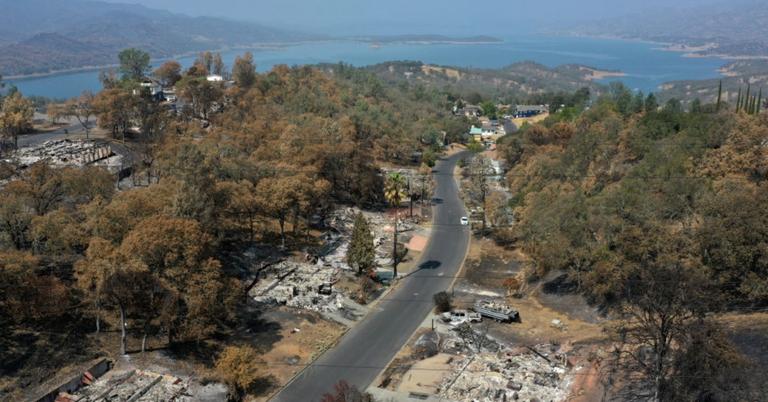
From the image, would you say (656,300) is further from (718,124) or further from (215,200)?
(718,124)

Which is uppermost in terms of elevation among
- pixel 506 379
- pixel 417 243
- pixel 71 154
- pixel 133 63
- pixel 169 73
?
pixel 133 63

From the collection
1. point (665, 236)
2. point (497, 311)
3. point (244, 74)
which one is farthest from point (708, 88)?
point (497, 311)

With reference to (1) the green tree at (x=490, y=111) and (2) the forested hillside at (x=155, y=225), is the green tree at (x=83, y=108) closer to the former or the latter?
(2) the forested hillside at (x=155, y=225)

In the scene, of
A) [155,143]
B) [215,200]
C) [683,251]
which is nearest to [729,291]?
[683,251]

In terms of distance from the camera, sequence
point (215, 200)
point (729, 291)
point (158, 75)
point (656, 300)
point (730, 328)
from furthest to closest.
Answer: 1. point (158, 75)
2. point (215, 200)
3. point (729, 291)
4. point (730, 328)
5. point (656, 300)

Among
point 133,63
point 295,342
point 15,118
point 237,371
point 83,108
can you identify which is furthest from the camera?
point 133,63

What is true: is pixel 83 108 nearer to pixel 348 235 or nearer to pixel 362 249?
pixel 348 235

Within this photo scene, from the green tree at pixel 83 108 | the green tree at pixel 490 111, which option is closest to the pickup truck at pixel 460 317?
the green tree at pixel 83 108
